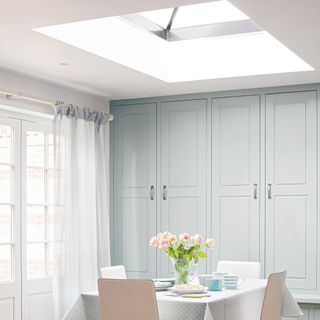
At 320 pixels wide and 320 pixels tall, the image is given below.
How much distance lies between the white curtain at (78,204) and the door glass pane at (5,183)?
42 cm

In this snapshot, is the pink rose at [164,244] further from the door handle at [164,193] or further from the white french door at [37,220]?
the door handle at [164,193]

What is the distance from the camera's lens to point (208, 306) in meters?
4.28

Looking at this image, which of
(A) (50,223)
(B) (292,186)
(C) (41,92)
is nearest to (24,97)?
(C) (41,92)

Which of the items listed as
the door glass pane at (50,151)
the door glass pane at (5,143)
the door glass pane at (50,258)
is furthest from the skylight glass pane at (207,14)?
the door glass pane at (50,258)

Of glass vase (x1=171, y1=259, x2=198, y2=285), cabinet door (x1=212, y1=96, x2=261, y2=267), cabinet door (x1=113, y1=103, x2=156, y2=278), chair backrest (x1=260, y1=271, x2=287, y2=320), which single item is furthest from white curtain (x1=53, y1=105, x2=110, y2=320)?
chair backrest (x1=260, y1=271, x2=287, y2=320)

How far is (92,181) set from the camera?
20.4 feet

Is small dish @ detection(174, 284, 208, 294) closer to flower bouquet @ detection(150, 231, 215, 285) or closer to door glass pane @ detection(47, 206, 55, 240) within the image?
flower bouquet @ detection(150, 231, 215, 285)

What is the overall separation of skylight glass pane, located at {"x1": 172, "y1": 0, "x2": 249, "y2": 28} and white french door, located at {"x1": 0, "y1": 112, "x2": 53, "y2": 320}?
1494 mm

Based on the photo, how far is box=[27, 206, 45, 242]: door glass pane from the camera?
5781mm

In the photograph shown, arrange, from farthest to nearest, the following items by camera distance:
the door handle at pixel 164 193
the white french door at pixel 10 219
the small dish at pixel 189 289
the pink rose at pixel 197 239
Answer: the door handle at pixel 164 193 → the white french door at pixel 10 219 → the pink rose at pixel 197 239 → the small dish at pixel 189 289

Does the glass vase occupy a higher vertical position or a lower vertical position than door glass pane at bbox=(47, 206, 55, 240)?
lower

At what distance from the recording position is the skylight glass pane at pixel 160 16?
5.36 m

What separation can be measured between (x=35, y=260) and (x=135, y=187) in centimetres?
133

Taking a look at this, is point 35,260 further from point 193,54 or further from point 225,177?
point 193,54
